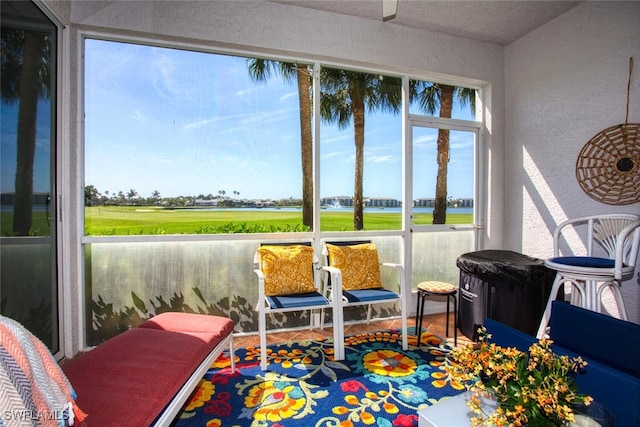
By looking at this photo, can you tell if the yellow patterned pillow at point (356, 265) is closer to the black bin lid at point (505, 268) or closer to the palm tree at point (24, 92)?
the black bin lid at point (505, 268)

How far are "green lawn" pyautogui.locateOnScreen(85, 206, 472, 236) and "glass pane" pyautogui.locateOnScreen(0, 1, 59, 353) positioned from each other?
388 millimetres

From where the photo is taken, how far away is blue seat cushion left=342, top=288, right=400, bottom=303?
2714mm

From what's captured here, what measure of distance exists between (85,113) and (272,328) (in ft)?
8.68

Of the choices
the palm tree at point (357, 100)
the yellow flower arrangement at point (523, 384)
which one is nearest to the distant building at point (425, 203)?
the palm tree at point (357, 100)

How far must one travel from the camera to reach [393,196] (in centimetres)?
368

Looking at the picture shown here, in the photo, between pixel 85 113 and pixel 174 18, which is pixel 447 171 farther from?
pixel 85 113

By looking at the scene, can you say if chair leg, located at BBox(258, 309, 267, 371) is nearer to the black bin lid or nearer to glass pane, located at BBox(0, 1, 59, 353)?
glass pane, located at BBox(0, 1, 59, 353)

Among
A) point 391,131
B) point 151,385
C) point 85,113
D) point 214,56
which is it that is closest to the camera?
point 151,385

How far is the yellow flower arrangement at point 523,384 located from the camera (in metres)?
1.04

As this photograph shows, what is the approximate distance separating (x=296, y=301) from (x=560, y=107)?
11.1ft

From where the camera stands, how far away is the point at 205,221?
122 inches

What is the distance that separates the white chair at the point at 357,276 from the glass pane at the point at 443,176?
93 centimetres

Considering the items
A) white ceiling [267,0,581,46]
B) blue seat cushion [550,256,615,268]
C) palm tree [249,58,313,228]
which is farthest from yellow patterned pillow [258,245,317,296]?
white ceiling [267,0,581,46]

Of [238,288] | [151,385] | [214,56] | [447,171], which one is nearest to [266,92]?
[214,56]
